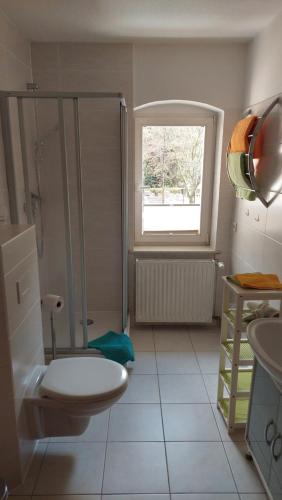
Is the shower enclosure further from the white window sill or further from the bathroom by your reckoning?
the white window sill

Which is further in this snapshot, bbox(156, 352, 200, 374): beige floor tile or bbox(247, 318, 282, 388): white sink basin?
bbox(156, 352, 200, 374): beige floor tile

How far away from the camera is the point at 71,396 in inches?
61.5

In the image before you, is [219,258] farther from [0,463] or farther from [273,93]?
[0,463]

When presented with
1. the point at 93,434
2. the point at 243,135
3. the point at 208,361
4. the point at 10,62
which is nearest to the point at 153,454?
the point at 93,434

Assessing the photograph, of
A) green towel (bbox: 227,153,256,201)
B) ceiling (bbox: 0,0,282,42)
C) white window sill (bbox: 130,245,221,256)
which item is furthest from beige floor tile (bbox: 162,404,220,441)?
ceiling (bbox: 0,0,282,42)

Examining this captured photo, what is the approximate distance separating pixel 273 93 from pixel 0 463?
101 inches

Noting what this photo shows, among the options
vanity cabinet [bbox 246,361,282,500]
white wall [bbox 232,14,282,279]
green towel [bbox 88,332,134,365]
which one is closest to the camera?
vanity cabinet [bbox 246,361,282,500]

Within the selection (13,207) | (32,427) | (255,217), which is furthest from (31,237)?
(255,217)

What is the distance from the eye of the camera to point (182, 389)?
7.64 feet

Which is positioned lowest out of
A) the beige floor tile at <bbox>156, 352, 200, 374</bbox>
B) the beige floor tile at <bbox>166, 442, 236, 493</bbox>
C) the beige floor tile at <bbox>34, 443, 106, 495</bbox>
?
the beige floor tile at <bbox>34, 443, 106, 495</bbox>

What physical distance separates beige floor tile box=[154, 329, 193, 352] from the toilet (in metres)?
1.16

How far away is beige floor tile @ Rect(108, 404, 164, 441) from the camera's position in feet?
6.31

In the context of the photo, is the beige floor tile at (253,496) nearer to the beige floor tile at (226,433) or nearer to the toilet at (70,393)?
the beige floor tile at (226,433)

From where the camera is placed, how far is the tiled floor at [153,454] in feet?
5.24
